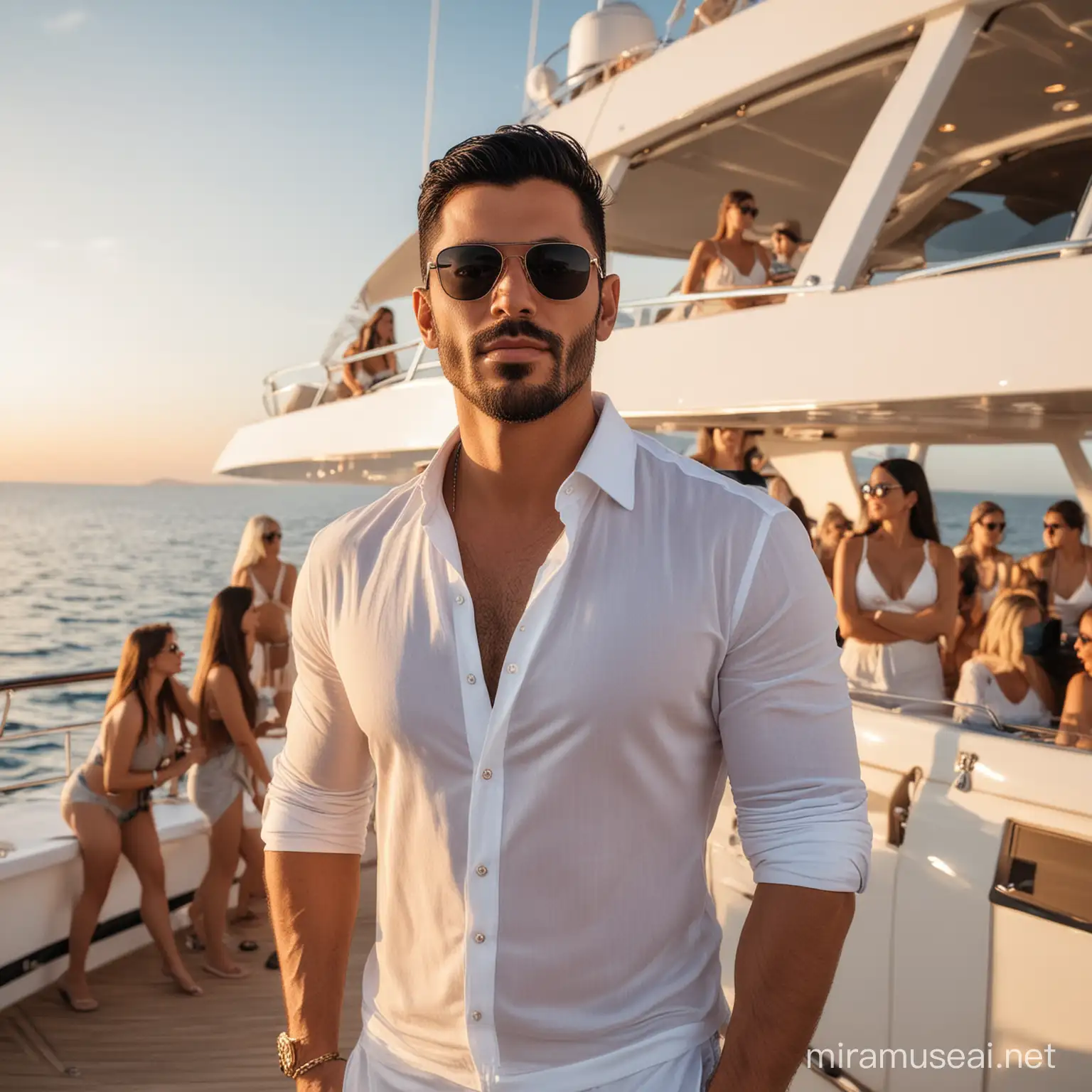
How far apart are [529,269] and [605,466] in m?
0.30

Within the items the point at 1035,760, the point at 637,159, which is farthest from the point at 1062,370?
the point at 637,159

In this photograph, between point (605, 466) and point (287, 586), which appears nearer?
point (605, 466)

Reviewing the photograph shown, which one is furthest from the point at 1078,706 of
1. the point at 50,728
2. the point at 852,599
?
the point at 50,728

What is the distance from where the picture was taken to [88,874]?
16.6ft

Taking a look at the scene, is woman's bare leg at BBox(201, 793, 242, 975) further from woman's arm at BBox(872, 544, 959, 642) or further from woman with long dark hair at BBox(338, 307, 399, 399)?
woman with long dark hair at BBox(338, 307, 399, 399)

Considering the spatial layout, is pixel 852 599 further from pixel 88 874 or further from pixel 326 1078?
pixel 88 874

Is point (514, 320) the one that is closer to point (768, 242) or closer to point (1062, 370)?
point (1062, 370)

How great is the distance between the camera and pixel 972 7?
4.94 metres

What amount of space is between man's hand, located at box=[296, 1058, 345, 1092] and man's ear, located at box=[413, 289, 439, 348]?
1.13m

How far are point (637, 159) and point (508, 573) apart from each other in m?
6.25

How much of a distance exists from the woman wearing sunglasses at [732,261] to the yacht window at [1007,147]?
0.62 metres

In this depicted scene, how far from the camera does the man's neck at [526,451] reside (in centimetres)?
158

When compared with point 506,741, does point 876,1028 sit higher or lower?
lower

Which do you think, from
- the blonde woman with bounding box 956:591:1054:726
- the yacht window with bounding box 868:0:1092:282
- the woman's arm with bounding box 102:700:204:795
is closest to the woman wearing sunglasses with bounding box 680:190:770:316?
the yacht window with bounding box 868:0:1092:282
